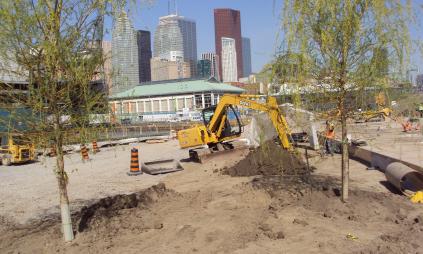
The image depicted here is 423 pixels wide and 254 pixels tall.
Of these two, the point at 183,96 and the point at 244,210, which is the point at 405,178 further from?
the point at 183,96

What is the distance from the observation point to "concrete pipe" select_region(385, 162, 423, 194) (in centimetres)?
991

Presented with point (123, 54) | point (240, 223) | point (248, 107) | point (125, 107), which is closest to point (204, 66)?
point (248, 107)

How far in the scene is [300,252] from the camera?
6.06 metres

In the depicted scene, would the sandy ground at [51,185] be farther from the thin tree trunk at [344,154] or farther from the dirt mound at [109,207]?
the thin tree trunk at [344,154]

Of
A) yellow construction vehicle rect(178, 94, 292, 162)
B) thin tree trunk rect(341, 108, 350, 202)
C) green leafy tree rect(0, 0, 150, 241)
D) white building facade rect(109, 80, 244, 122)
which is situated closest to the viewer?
green leafy tree rect(0, 0, 150, 241)

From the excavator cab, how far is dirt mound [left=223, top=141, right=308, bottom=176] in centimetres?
381

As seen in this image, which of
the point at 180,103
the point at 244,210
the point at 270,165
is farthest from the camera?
the point at 180,103

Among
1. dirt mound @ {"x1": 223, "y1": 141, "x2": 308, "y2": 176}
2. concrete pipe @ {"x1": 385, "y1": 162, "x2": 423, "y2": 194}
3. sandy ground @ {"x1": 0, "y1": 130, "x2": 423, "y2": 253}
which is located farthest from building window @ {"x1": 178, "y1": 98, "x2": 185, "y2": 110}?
concrete pipe @ {"x1": 385, "y1": 162, "x2": 423, "y2": 194}

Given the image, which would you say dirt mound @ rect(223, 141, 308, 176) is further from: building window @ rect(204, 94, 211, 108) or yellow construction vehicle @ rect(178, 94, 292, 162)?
building window @ rect(204, 94, 211, 108)

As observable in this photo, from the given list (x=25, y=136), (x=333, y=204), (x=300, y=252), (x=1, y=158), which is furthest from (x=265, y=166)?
(x=1, y=158)

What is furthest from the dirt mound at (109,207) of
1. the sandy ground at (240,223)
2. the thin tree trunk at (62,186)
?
the thin tree trunk at (62,186)

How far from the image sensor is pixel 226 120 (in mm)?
18578

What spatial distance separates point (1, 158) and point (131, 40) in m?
19.9

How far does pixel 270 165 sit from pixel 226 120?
4970mm
